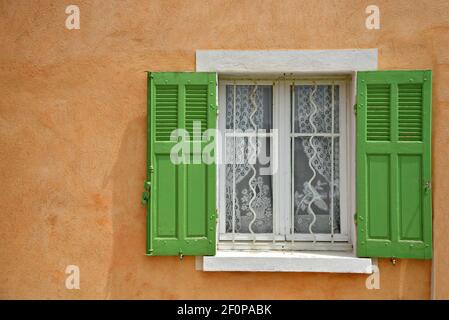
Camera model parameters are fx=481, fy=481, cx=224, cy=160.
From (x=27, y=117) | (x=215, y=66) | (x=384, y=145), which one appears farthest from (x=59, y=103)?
(x=384, y=145)

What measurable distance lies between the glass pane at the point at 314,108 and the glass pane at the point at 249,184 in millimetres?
360

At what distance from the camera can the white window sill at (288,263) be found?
12.7 ft

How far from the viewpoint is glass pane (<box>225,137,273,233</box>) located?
4152 mm

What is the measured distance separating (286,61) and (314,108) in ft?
1.58

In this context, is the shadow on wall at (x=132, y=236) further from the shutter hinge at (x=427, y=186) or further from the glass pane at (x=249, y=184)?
the shutter hinge at (x=427, y=186)

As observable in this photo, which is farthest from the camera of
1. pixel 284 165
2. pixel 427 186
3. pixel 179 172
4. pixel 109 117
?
pixel 284 165

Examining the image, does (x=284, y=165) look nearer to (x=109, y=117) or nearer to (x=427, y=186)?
(x=427, y=186)

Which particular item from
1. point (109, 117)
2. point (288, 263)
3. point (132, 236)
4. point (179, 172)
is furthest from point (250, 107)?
point (132, 236)

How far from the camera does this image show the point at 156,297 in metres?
4.02

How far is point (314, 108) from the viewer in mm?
4137

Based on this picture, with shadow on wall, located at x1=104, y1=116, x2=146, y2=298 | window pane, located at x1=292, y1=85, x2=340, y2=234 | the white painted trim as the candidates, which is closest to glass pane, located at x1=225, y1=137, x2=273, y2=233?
window pane, located at x1=292, y1=85, x2=340, y2=234

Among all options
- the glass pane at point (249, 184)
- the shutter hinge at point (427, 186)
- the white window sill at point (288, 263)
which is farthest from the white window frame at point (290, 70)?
the shutter hinge at point (427, 186)
